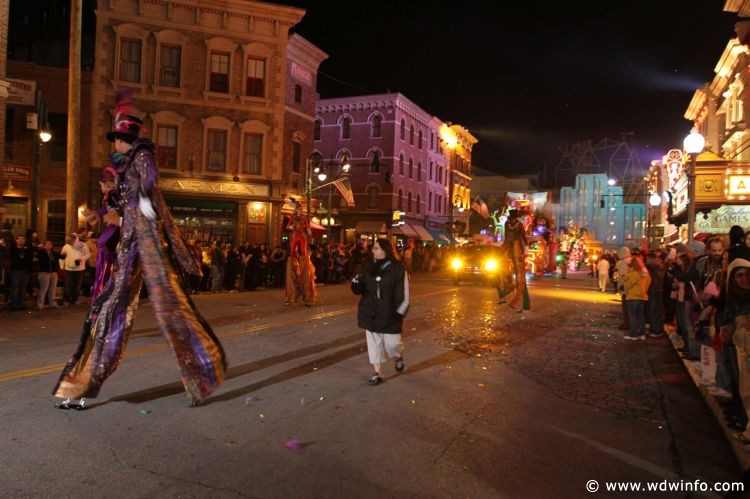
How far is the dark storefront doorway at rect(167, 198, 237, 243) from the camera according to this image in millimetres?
28109

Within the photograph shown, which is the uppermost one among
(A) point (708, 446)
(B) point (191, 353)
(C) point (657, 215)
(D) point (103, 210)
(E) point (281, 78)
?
(E) point (281, 78)

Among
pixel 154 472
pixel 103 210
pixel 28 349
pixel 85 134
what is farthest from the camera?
pixel 85 134

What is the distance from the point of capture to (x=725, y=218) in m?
24.0

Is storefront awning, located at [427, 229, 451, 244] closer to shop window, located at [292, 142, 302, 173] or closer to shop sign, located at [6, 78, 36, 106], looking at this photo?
shop window, located at [292, 142, 302, 173]

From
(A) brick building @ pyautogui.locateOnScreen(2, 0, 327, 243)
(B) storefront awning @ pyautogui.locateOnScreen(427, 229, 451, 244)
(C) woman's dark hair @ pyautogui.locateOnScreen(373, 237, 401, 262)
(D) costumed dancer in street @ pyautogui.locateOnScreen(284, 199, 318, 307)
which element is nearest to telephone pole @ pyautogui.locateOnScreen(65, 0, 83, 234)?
(D) costumed dancer in street @ pyautogui.locateOnScreen(284, 199, 318, 307)

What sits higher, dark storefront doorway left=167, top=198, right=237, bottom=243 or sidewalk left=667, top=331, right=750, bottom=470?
dark storefront doorway left=167, top=198, right=237, bottom=243

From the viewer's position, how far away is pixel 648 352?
32.1 feet

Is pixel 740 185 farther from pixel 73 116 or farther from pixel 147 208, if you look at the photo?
pixel 73 116

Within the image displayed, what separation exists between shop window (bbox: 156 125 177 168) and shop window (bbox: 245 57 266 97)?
163 inches

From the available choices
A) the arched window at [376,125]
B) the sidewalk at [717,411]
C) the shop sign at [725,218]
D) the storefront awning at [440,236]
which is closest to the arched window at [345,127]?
the arched window at [376,125]

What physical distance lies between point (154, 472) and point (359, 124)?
4516 centimetres

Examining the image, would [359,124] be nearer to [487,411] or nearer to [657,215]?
[657,215]

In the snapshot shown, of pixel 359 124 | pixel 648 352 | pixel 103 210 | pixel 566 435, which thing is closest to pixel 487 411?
pixel 566 435
